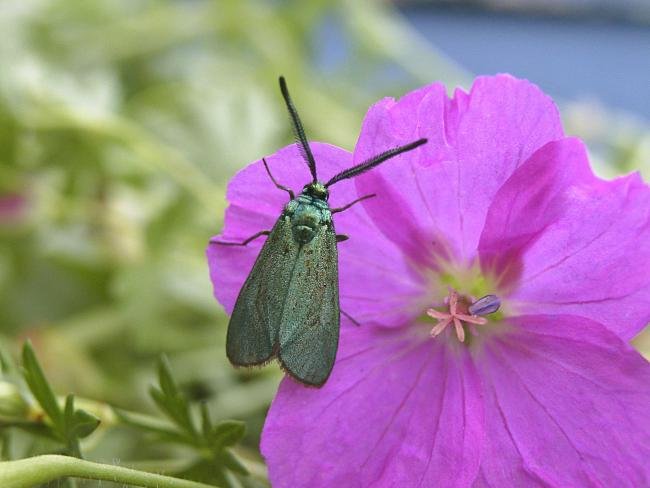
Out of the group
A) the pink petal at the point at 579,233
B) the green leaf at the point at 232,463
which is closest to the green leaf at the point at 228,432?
the green leaf at the point at 232,463

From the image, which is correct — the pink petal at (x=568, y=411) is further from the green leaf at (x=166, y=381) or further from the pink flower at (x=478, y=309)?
the green leaf at (x=166, y=381)

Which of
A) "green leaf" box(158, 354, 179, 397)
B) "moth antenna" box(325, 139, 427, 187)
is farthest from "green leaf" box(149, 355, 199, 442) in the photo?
"moth antenna" box(325, 139, 427, 187)

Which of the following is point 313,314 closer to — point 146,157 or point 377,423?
point 377,423

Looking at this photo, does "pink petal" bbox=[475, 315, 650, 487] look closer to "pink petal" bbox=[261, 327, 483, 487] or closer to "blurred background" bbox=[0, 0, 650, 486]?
"pink petal" bbox=[261, 327, 483, 487]

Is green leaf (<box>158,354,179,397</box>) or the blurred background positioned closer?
green leaf (<box>158,354,179,397</box>)

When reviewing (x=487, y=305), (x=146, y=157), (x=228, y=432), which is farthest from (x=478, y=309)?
(x=146, y=157)

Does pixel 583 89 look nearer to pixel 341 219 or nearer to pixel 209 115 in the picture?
pixel 209 115
